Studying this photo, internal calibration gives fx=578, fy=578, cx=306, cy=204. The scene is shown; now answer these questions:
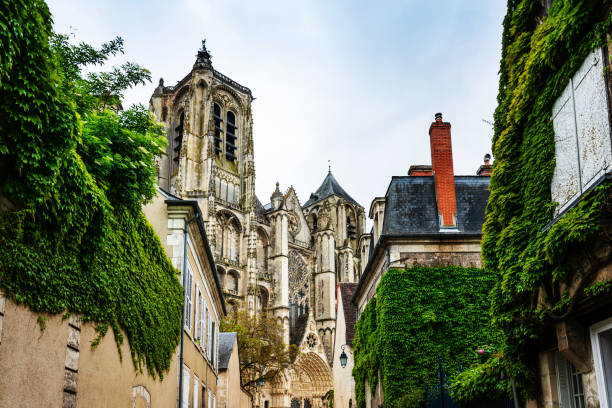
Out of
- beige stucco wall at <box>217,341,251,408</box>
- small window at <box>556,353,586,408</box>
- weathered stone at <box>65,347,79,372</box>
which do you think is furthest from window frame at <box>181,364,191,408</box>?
small window at <box>556,353,586,408</box>

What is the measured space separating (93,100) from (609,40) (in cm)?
717

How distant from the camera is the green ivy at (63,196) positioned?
13.7 feet

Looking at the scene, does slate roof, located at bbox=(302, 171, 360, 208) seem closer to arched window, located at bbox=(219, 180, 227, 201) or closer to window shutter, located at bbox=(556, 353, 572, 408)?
arched window, located at bbox=(219, 180, 227, 201)

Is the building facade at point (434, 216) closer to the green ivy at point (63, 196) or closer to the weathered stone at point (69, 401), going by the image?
the green ivy at point (63, 196)

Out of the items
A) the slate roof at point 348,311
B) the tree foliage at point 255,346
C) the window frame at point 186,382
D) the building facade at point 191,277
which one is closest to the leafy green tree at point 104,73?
the building facade at point 191,277

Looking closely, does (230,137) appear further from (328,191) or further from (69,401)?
(69,401)

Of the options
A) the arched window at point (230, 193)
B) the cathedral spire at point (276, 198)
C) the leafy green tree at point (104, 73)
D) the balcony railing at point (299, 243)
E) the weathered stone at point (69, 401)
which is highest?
the cathedral spire at point (276, 198)

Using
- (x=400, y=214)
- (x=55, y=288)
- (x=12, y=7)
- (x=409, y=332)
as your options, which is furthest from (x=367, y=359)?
(x=12, y=7)

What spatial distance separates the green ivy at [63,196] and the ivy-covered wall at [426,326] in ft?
25.6

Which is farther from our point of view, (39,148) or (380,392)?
(380,392)

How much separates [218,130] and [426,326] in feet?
133

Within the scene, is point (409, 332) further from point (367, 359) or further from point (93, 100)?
point (93, 100)

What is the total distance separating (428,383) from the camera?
13984 millimetres

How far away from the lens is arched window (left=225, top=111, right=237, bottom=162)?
53000 mm
